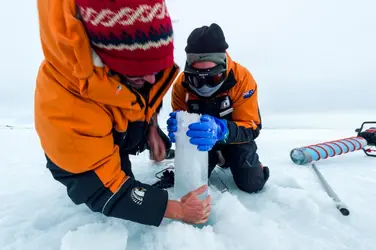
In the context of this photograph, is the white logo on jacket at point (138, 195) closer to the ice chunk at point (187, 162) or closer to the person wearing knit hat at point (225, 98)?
the ice chunk at point (187, 162)

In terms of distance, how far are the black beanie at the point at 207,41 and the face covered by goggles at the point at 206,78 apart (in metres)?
0.10

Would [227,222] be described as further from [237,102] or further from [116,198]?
[237,102]

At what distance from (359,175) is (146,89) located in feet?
5.07

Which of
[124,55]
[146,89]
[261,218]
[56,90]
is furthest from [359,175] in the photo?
[56,90]

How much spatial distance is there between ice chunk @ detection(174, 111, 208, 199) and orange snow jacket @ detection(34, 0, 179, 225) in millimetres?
199

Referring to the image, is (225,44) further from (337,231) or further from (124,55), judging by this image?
(337,231)

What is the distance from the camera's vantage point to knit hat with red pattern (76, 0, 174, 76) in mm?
739

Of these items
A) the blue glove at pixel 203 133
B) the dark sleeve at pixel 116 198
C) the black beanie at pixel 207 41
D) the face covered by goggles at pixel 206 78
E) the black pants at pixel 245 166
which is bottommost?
Result: the black pants at pixel 245 166

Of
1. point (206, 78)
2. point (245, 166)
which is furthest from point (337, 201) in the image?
point (206, 78)

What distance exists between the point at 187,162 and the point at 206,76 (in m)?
0.54

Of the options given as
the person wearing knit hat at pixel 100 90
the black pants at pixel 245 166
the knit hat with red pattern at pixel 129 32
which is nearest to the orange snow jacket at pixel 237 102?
the black pants at pixel 245 166

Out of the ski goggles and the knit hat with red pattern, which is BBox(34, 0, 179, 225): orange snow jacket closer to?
the knit hat with red pattern

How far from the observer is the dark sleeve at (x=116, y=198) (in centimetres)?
94

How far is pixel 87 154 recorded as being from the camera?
2.97 feet
